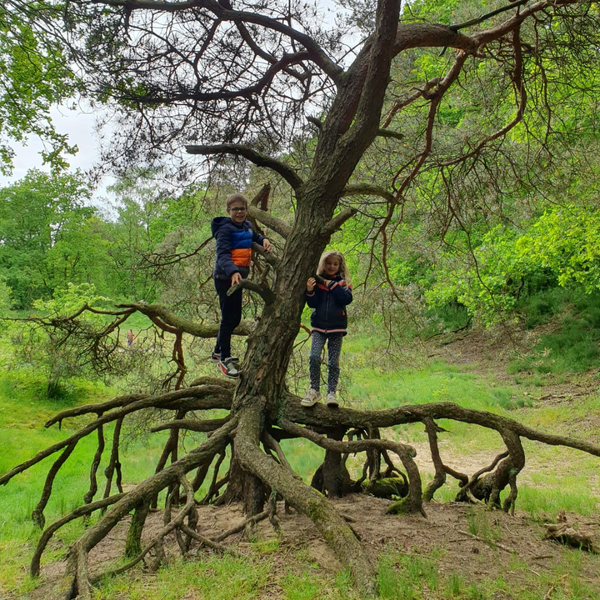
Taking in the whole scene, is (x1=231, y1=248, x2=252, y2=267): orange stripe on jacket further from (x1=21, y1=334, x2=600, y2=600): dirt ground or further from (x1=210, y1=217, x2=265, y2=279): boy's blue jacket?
(x1=21, y1=334, x2=600, y2=600): dirt ground

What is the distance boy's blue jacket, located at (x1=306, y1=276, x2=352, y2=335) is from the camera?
421 cm

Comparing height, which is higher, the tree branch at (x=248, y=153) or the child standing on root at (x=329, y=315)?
the tree branch at (x=248, y=153)

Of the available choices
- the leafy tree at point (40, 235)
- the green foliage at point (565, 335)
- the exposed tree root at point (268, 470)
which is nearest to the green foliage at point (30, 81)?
the exposed tree root at point (268, 470)

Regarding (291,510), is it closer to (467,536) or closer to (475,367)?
(467,536)

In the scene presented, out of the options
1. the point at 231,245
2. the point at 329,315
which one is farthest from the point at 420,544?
the point at 231,245

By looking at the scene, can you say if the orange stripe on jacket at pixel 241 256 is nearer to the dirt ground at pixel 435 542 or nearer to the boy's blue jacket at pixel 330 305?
the boy's blue jacket at pixel 330 305

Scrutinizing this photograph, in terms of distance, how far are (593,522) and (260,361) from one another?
343cm

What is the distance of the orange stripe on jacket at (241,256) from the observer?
13.3ft

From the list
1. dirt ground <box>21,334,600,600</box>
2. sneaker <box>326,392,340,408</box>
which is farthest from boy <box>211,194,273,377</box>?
dirt ground <box>21,334,600,600</box>

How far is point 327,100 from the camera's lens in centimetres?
538

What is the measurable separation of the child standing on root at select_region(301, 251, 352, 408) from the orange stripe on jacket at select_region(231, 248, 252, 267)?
616mm

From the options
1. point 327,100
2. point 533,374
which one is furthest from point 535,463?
point 327,100

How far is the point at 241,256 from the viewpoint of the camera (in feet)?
13.4

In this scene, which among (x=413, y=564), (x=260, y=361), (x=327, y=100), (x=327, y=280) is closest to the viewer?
(x=413, y=564)
